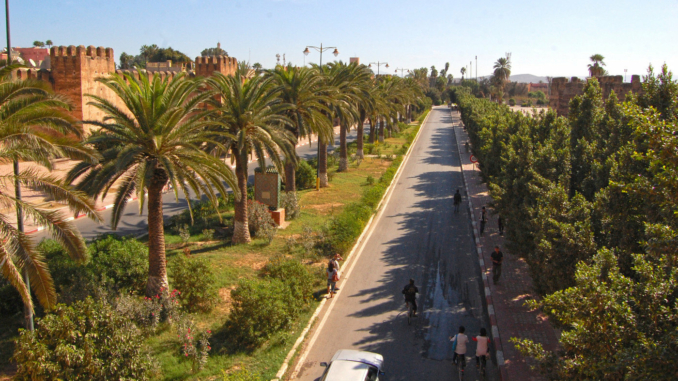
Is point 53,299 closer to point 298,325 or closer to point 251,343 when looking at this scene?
point 251,343

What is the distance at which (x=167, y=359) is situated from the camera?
9.88 meters

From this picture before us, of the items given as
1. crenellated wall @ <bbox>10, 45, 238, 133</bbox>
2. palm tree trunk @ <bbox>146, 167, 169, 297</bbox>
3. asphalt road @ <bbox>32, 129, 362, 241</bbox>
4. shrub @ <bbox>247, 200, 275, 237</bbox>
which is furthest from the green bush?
crenellated wall @ <bbox>10, 45, 238, 133</bbox>

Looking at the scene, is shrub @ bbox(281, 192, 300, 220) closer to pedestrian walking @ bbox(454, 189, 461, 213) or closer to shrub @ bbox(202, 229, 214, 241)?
shrub @ bbox(202, 229, 214, 241)

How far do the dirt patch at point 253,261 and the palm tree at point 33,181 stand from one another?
704 centimetres

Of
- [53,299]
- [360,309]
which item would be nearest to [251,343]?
[360,309]

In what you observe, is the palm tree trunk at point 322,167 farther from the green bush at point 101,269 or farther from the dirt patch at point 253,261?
the green bush at point 101,269

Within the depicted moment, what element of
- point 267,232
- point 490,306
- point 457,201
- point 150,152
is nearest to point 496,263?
point 490,306

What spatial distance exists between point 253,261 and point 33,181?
28.4 feet

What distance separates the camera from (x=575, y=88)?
95.8ft

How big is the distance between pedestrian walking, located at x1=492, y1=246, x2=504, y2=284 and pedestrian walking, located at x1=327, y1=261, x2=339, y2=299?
4759mm

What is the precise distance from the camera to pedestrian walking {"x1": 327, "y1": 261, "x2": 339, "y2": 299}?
13.8 meters

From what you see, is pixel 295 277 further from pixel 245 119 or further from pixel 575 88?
pixel 575 88

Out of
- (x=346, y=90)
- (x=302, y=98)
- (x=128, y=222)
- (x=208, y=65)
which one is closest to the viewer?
(x=128, y=222)

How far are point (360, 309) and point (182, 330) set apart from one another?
490 centimetres
